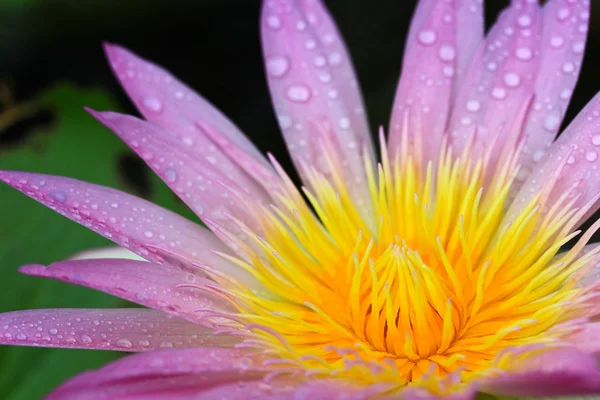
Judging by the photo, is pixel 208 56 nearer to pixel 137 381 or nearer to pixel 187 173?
pixel 187 173

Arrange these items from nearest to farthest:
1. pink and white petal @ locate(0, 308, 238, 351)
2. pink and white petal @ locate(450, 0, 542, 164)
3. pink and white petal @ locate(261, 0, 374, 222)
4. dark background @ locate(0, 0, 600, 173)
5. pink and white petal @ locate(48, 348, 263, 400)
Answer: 1. pink and white petal @ locate(48, 348, 263, 400)
2. pink and white petal @ locate(0, 308, 238, 351)
3. pink and white petal @ locate(450, 0, 542, 164)
4. pink and white petal @ locate(261, 0, 374, 222)
5. dark background @ locate(0, 0, 600, 173)

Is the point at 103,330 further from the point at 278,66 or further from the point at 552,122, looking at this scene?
the point at 552,122

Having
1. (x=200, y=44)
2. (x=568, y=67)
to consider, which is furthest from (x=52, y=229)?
(x=568, y=67)

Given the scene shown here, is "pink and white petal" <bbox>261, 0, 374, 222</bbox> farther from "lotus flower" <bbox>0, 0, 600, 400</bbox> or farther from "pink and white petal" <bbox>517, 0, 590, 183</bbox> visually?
"pink and white petal" <bbox>517, 0, 590, 183</bbox>

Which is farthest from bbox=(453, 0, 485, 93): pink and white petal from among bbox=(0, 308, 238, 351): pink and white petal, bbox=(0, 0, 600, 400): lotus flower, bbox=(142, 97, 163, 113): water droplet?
bbox=(0, 308, 238, 351): pink and white petal

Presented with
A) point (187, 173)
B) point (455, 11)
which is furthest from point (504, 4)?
point (187, 173)
